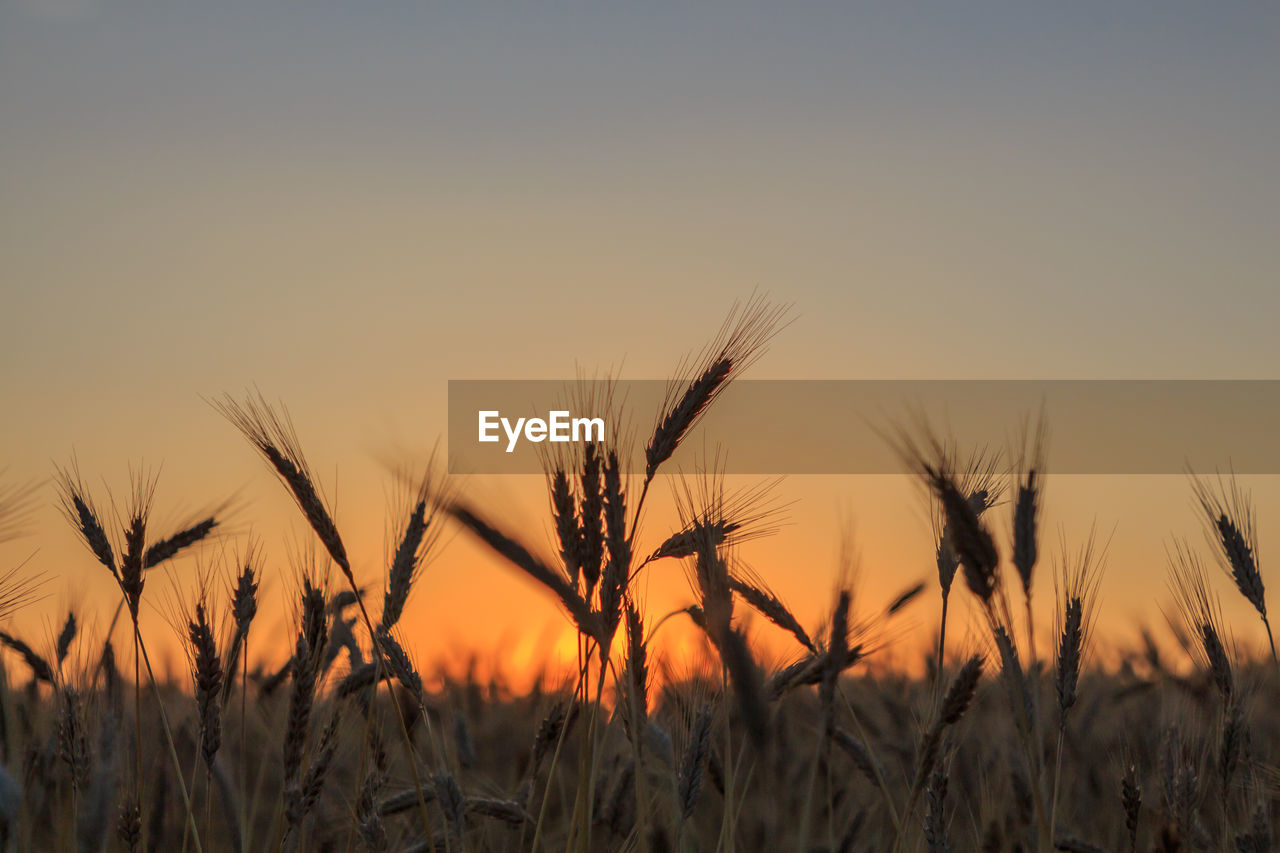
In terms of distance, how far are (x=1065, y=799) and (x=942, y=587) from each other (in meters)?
2.92

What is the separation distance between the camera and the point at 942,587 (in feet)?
11.2

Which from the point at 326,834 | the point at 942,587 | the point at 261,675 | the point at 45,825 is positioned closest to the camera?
the point at 942,587

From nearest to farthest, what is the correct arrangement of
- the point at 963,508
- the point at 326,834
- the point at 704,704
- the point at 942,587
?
the point at 963,508, the point at 704,704, the point at 942,587, the point at 326,834

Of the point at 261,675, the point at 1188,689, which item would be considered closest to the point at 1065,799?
the point at 1188,689

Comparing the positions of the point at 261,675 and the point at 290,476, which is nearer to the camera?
the point at 290,476

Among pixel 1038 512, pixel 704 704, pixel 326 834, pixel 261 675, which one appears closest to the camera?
pixel 1038 512

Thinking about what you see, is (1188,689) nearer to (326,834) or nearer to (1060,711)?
(1060,711)

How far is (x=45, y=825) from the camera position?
4.68 m

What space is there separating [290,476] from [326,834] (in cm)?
161

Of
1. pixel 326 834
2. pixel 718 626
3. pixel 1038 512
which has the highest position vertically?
pixel 1038 512

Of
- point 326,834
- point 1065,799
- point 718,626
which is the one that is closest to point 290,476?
point 718,626

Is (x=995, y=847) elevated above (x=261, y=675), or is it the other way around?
(x=261, y=675)

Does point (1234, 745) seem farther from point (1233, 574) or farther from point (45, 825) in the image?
point (45, 825)

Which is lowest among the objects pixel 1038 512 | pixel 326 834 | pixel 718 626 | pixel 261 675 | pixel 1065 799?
pixel 1065 799
